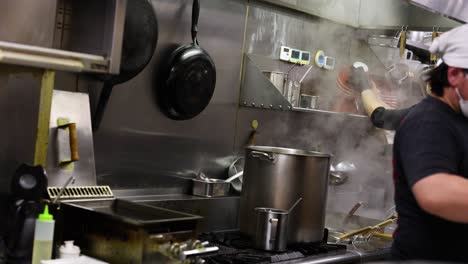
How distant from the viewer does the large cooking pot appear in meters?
2.75

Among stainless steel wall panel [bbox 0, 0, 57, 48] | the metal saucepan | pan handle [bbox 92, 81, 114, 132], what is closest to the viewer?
stainless steel wall panel [bbox 0, 0, 57, 48]

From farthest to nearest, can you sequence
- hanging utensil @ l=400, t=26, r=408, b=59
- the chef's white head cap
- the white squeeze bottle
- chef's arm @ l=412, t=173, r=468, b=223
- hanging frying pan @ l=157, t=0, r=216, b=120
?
hanging utensil @ l=400, t=26, r=408, b=59 → hanging frying pan @ l=157, t=0, r=216, b=120 → the white squeeze bottle → the chef's white head cap → chef's arm @ l=412, t=173, r=468, b=223

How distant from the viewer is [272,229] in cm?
264

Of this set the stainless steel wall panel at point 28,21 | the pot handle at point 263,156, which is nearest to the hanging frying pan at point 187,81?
the pot handle at point 263,156

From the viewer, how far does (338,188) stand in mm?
3908

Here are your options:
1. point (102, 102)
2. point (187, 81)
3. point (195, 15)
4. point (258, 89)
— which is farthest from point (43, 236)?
point (258, 89)

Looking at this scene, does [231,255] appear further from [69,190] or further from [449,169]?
[449,169]

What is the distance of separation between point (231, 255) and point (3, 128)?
1.03m

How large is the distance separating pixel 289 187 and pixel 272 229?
226 mm

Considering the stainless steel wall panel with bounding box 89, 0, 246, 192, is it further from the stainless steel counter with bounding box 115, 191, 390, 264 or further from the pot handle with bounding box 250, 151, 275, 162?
the pot handle with bounding box 250, 151, 275, 162

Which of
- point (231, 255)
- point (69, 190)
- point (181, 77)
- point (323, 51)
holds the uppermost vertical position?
point (323, 51)

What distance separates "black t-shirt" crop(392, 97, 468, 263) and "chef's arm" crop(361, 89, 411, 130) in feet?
3.67

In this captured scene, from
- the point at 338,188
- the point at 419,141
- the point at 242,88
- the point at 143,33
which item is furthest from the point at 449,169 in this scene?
the point at 338,188

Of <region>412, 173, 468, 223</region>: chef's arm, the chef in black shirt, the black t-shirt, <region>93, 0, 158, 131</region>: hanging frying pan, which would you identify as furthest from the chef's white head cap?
<region>93, 0, 158, 131</region>: hanging frying pan
